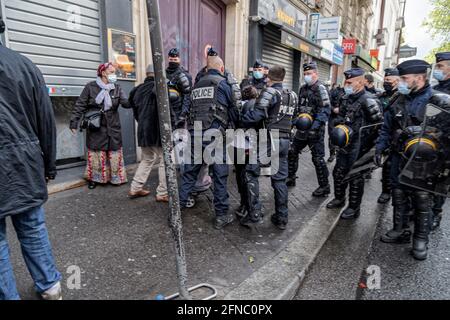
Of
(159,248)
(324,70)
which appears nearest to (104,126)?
(159,248)

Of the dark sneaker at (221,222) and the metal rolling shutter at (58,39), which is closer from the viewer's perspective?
the dark sneaker at (221,222)

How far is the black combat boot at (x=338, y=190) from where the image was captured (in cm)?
445

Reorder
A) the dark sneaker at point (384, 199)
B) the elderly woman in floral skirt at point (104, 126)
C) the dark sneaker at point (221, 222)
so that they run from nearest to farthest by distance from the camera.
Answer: the dark sneaker at point (221, 222) < the elderly woman in floral skirt at point (104, 126) < the dark sneaker at point (384, 199)

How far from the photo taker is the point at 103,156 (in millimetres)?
4691

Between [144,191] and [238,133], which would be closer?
[238,133]

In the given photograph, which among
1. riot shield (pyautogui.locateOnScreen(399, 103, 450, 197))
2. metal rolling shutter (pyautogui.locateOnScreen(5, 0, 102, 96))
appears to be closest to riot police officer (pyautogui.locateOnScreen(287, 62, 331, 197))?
riot shield (pyautogui.locateOnScreen(399, 103, 450, 197))

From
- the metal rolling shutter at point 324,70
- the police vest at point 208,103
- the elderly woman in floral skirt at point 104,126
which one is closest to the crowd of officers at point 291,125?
the police vest at point 208,103

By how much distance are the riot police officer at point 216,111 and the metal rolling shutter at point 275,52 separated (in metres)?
7.36

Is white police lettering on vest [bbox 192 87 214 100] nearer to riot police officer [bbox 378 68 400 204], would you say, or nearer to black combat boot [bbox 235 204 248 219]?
black combat boot [bbox 235 204 248 219]

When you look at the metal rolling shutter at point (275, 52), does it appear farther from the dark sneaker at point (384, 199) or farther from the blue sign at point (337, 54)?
the dark sneaker at point (384, 199)

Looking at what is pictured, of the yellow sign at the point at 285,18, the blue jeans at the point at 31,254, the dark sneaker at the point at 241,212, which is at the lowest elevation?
the dark sneaker at the point at 241,212
